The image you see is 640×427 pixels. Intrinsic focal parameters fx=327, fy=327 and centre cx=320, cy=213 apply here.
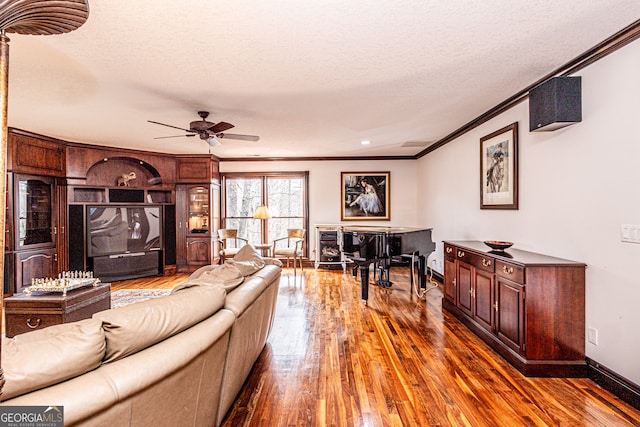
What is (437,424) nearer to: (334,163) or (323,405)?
(323,405)

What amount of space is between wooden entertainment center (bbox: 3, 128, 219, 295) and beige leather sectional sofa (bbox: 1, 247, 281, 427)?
473 cm

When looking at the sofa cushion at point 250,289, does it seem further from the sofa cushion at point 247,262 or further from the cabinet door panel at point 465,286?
the cabinet door panel at point 465,286

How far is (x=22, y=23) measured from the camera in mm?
1168

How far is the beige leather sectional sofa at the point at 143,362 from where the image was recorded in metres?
1.02

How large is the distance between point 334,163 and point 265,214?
6.51ft

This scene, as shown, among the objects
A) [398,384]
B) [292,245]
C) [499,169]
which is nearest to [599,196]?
[499,169]

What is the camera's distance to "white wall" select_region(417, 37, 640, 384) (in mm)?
2248

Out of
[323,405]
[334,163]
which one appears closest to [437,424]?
[323,405]

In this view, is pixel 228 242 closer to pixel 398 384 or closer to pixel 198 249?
pixel 198 249

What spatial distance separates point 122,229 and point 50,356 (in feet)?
18.9

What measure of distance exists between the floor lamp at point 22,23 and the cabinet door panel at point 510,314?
308 cm

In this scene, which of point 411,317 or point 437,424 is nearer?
point 437,424

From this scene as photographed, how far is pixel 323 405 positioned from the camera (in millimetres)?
2178

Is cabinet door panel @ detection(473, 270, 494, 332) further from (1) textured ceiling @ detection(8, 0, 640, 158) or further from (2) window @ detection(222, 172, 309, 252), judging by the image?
(2) window @ detection(222, 172, 309, 252)
